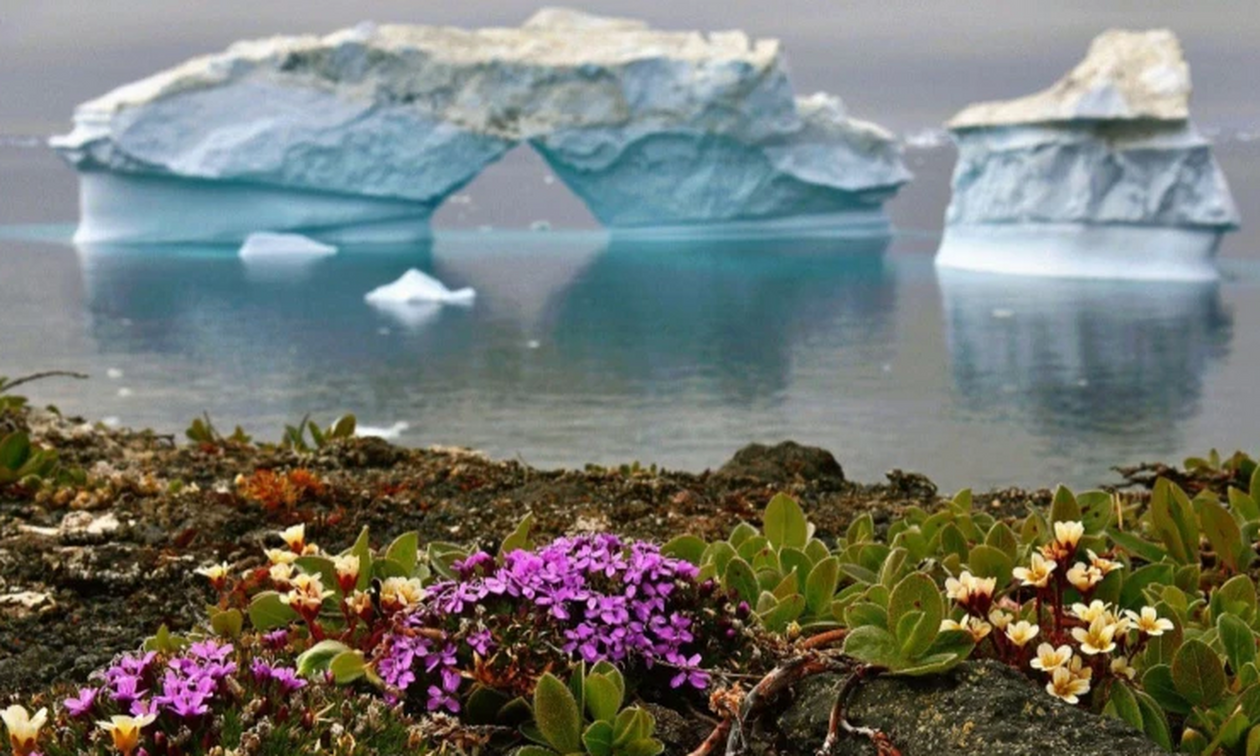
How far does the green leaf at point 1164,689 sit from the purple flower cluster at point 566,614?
65 centimetres

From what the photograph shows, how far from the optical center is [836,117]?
160ft

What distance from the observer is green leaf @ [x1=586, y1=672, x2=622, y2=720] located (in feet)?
6.10

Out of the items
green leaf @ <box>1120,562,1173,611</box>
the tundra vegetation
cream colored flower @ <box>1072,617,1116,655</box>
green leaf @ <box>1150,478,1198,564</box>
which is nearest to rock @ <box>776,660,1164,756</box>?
the tundra vegetation

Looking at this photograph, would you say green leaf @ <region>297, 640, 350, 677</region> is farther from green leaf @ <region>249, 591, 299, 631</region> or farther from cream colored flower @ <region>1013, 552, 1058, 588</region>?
cream colored flower @ <region>1013, 552, 1058, 588</region>

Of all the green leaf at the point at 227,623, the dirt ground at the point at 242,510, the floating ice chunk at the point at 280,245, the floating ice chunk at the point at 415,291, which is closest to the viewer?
the green leaf at the point at 227,623

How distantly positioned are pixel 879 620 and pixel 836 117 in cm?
4783

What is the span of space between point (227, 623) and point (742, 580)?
33.2 inches

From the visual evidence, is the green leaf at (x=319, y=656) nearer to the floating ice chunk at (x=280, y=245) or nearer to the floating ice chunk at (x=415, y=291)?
the floating ice chunk at (x=415, y=291)

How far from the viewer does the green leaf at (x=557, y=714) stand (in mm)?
1825

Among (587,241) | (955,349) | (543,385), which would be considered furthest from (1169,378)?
(587,241)

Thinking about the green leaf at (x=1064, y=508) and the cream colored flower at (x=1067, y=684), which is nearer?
the cream colored flower at (x=1067, y=684)

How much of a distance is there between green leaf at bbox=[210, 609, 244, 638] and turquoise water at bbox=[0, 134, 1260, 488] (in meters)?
17.4

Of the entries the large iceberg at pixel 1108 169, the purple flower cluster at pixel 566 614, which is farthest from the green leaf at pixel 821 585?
the large iceberg at pixel 1108 169

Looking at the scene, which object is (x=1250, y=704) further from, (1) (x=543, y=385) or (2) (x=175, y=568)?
(1) (x=543, y=385)
